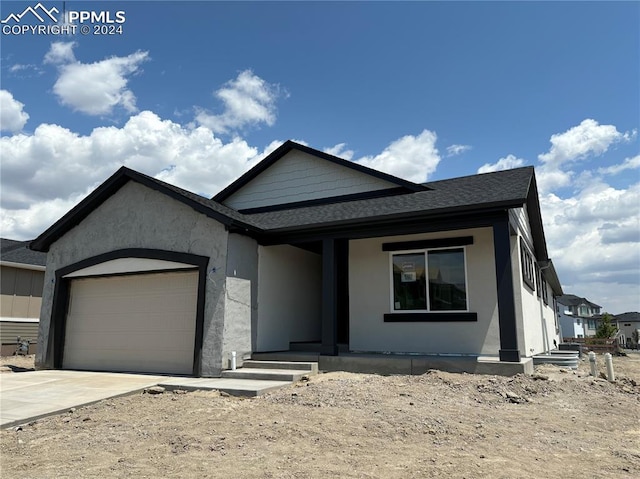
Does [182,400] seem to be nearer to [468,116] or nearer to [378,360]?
[378,360]

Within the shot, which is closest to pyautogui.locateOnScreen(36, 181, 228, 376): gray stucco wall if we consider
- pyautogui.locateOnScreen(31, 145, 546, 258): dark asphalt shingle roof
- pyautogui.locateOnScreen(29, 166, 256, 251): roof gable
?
pyautogui.locateOnScreen(29, 166, 256, 251): roof gable

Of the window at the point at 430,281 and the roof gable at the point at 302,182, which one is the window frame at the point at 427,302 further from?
the roof gable at the point at 302,182

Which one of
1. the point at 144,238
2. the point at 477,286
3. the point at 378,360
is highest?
the point at 144,238

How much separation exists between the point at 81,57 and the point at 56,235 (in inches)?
193

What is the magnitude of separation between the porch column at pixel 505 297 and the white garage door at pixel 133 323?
672 centimetres

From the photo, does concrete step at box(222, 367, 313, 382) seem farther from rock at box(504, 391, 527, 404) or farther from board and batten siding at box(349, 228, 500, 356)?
rock at box(504, 391, 527, 404)

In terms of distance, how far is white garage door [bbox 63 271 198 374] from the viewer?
10719mm

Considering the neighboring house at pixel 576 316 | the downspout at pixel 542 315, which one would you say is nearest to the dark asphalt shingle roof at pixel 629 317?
the neighboring house at pixel 576 316

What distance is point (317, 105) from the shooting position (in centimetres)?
1350

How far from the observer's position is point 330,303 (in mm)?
10164

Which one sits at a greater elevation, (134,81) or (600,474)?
(134,81)

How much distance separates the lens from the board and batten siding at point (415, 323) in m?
10.1

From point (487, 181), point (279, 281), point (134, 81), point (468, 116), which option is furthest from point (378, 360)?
point (134, 81)

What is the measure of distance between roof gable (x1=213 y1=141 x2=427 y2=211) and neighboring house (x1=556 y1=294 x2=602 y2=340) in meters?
39.5
